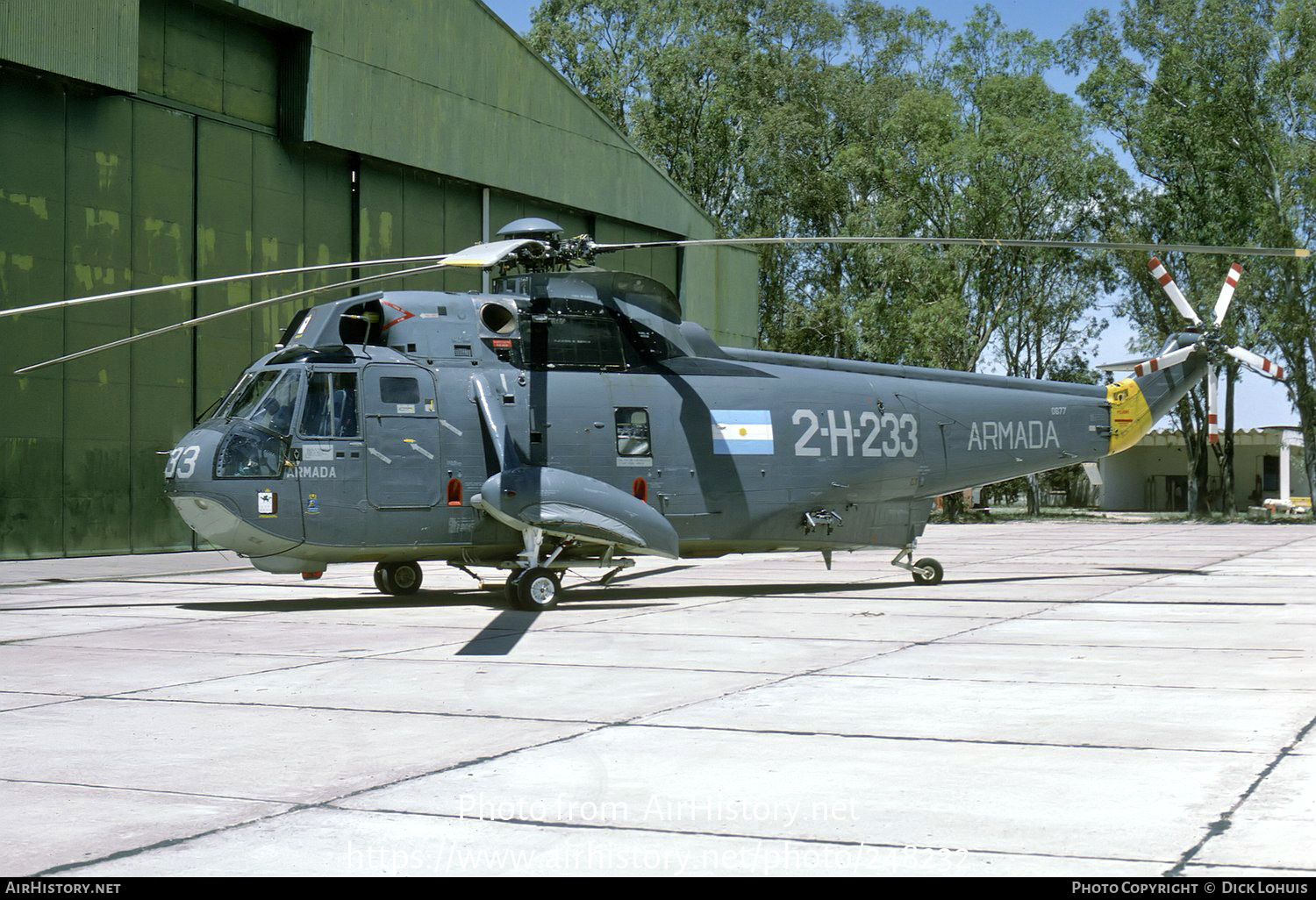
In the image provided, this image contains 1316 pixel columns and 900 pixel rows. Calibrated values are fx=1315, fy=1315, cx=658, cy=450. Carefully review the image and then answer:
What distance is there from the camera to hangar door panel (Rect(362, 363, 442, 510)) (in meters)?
14.7

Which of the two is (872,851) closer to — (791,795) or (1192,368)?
(791,795)

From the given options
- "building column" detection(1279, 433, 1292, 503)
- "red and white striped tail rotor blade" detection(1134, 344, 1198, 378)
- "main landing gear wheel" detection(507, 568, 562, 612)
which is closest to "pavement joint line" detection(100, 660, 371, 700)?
"main landing gear wheel" detection(507, 568, 562, 612)

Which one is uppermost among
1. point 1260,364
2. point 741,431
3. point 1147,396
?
point 1260,364

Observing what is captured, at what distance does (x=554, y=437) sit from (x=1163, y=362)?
33.0 feet

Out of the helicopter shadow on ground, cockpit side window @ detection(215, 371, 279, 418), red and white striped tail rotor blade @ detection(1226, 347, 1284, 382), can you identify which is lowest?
the helicopter shadow on ground

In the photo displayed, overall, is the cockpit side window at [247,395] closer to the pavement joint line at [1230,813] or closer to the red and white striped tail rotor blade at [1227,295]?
the pavement joint line at [1230,813]

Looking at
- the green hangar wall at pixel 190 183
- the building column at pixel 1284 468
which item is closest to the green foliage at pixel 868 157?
the building column at pixel 1284 468

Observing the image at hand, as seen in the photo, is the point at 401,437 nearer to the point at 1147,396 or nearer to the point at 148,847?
the point at 148,847

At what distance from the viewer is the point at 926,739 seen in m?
7.36

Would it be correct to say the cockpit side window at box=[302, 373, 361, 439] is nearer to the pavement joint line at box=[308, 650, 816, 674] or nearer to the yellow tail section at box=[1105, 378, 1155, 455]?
the pavement joint line at box=[308, 650, 816, 674]

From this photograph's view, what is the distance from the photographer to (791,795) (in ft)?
19.7

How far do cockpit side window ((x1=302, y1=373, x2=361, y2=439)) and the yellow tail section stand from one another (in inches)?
444

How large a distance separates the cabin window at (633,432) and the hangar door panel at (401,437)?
7.55ft

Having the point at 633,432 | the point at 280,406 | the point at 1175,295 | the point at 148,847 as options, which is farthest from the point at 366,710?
the point at 1175,295
